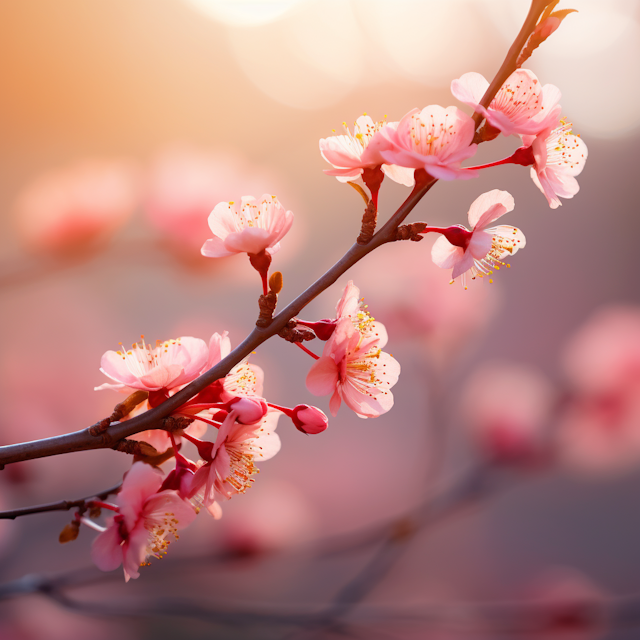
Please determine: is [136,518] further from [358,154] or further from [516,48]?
[516,48]

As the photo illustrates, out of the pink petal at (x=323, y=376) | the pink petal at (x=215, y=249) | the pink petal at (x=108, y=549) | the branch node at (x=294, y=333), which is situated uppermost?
the pink petal at (x=215, y=249)

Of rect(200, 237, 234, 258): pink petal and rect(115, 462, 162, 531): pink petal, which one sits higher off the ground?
rect(200, 237, 234, 258): pink petal

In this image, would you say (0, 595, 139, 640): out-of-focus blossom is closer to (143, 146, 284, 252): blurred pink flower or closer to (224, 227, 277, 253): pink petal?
(143, 146, 284, 252): blurred pink flower

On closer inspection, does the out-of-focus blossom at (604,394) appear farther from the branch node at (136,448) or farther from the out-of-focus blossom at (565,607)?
the branch node at (136,448)

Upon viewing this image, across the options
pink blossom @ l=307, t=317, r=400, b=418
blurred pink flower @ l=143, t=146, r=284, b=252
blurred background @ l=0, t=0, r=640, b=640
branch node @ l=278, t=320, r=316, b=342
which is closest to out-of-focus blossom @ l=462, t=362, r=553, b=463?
blurred background @ l=0, t=0, r=640, b=640

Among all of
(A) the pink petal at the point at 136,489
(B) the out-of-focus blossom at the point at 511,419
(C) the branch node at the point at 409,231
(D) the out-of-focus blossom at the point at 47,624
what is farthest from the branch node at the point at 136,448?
A: (B) the out-of-focus blossom at the point at 511,419
